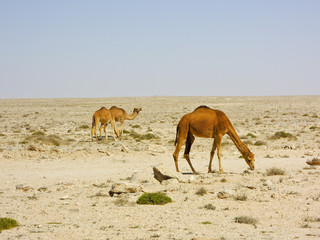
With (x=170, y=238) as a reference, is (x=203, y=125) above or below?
above

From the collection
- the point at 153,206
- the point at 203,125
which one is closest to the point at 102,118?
the point at 203,125

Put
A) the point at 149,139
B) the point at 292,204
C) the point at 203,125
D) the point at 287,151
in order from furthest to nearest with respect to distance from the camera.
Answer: the point at 149,139 → the point at 287,151 → the point at 203,125 → the point at 292,204

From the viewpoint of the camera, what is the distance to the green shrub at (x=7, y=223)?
1038 centimetres

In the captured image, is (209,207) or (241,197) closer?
(209,207)

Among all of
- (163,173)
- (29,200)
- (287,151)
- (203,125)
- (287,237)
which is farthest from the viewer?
(287,151)

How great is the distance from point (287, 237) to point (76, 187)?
8371 mm

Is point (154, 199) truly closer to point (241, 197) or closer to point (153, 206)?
point (153, 206)

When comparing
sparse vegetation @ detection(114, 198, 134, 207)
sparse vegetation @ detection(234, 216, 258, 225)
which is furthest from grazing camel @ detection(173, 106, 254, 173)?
sparse vegetation @ detection(234, 216, 258, 225)

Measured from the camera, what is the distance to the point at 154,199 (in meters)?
12.6

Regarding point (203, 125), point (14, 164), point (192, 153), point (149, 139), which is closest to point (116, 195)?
point (203, 125)

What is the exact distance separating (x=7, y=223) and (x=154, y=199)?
13.0 feet

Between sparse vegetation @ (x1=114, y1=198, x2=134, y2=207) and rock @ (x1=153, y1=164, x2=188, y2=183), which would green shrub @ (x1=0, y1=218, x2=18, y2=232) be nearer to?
sparse vegetation @ (x1=114, y1=198, x2=134, y2=207)

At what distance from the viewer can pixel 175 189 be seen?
1444 cm

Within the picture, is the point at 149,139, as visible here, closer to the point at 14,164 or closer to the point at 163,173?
the point at 14,164
